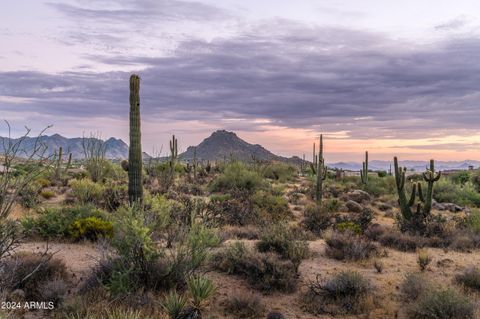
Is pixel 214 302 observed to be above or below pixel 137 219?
below

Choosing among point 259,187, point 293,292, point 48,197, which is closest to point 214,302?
point 293,292

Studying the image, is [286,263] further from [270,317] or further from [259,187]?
[259,187]

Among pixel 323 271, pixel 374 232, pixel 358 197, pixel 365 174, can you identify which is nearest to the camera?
pixel 323 271

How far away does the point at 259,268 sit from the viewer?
9.78 metres

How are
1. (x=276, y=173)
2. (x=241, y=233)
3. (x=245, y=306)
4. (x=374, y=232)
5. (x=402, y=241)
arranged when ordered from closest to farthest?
(x=245, y=306) → (x=402, y=241) → (x=241, y=233) → (x=374, y=232) → (x=276, y=173)

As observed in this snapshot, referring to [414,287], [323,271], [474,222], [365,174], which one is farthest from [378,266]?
[365,174]

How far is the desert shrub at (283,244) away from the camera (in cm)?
1089

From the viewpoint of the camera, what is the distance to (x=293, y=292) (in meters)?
9.37

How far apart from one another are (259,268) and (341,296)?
1.85m

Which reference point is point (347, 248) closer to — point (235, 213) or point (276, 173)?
point (235, 213)

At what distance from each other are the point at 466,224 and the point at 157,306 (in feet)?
42.9

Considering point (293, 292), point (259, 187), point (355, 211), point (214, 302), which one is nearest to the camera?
point (214, 302)

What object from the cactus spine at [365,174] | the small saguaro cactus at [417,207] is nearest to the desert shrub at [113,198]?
the small saguaro cactus at [417,207]

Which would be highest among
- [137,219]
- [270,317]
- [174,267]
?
[137,219]
